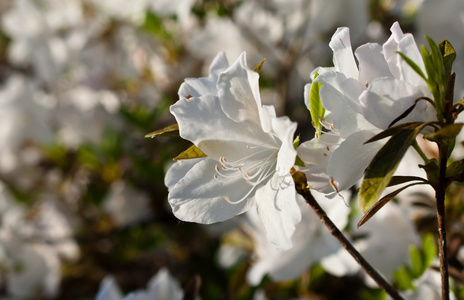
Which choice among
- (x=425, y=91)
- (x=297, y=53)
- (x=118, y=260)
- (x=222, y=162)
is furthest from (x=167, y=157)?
(x=425, y=91)

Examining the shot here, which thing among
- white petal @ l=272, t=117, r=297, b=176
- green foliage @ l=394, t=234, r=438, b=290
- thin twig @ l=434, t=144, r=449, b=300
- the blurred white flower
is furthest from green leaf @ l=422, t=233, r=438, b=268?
the blurred white flower

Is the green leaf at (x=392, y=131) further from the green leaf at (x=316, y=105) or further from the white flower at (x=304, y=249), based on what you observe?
the white flower at (x=304, y=249)

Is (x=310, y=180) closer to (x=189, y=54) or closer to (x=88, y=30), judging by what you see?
(x=189, y=54)

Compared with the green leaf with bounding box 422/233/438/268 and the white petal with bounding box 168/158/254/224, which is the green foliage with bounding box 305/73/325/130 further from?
the green leaf with bounding box 422/233/438/268

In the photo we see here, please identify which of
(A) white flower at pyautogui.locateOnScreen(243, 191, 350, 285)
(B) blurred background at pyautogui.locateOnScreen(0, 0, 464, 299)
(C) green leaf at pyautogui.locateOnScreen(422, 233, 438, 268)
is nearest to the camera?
(C) green leaf at pyautogui.locateOnScreen(422, 233, 438, 268)

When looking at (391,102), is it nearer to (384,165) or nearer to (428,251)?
(384,165)

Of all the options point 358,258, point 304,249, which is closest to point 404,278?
point 304,249

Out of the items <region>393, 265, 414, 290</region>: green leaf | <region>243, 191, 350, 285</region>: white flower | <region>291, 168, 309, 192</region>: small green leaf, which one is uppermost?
<region>291, 168, 309, 192</region>: small green leaf
